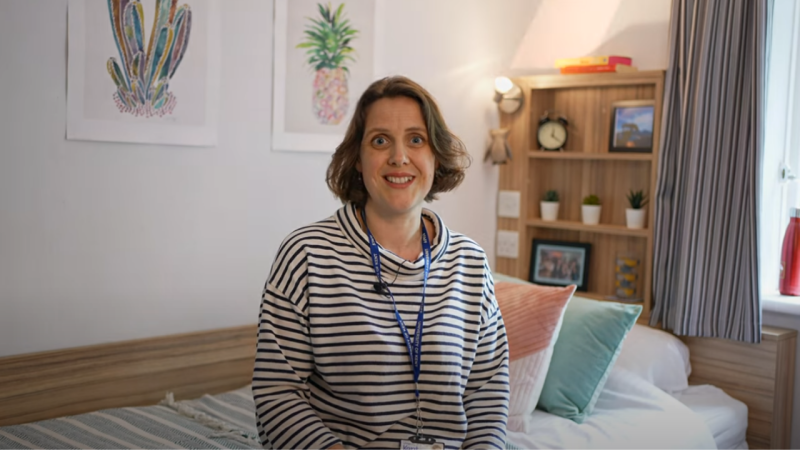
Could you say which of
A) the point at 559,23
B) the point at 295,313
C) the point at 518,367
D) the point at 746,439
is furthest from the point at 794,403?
the point at 295,313

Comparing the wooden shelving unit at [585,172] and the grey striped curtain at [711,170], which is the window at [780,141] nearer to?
the grey striped curtain at [711,170]

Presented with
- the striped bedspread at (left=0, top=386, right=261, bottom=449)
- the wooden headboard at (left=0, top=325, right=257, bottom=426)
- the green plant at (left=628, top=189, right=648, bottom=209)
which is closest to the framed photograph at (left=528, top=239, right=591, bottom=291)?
the green plant at (left=628, top=189, right=648, bottom=209)

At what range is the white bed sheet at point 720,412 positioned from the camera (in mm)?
2545

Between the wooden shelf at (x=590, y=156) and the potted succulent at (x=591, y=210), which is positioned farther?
the potted succulent at (x=591, y=210)

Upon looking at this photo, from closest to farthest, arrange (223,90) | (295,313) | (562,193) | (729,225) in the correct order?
(295,313), (223,90), (729,225), (562,193)

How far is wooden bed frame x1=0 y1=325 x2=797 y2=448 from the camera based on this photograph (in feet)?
7.09

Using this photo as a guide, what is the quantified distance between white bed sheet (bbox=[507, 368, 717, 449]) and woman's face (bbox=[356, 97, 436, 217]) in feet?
2.73

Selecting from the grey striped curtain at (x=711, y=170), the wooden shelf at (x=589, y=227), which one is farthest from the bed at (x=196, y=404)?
the wooden shelf at (x=589, y=227)

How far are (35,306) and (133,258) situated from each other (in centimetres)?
30

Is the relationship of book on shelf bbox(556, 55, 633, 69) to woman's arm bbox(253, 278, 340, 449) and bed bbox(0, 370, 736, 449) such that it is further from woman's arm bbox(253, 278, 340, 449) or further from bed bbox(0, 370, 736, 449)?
woman's arm bbox(253, 278, 340, 449)

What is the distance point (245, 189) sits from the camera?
263cm

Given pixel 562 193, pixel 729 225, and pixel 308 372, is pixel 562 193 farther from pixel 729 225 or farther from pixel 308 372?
pixel 308 372

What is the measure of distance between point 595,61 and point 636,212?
23.8 inches

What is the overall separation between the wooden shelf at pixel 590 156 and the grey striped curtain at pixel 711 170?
0.13 metres
